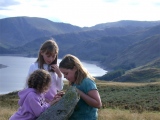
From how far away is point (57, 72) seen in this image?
5637 millimetres

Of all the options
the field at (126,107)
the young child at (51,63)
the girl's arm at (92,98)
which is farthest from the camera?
the field at (126,107)

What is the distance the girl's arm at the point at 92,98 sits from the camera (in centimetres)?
439

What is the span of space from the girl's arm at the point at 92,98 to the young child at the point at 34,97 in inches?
19.2

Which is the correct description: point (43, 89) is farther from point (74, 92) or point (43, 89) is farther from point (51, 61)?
point (51, 61)

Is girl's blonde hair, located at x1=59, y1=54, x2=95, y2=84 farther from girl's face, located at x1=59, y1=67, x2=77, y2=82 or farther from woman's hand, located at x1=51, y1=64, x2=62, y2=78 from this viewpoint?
woman's hand, located at x1=51, y1=64, x2=62, y2=78

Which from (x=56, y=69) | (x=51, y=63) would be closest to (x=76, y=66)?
(x=56, y=69)

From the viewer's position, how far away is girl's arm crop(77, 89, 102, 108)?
4395mm

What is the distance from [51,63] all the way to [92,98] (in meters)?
1.58

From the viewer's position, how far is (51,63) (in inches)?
226

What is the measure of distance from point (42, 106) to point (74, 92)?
2.08ft

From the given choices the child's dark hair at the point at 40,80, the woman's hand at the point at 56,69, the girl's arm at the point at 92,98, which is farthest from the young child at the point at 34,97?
the woman's hand at the point at 56,69

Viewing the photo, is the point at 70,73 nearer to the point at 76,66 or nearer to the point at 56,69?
the point at 76,66

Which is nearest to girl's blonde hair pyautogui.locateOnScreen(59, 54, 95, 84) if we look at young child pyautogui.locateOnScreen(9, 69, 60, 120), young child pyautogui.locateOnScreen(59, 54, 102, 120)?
young child pyautogui.locateOnScreen(59, 54, 102, 120)

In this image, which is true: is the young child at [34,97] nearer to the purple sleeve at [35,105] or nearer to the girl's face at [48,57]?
the purple sleeve at [35,105]
